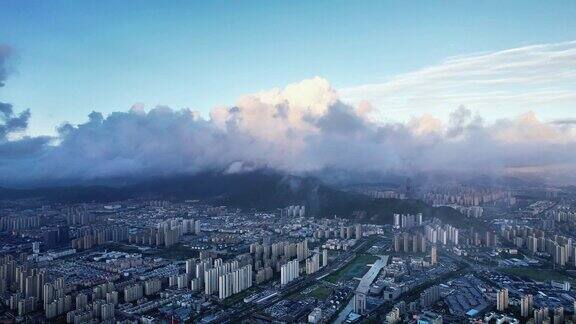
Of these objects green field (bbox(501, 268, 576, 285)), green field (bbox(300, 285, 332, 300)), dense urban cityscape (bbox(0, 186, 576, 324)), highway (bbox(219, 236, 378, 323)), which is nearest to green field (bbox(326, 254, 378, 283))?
dense urban cityscape (bbox(0, 186, 576, 324))

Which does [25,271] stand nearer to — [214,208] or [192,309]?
[192,309]

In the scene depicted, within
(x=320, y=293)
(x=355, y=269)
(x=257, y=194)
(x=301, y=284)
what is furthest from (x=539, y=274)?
(x=257, y=194)

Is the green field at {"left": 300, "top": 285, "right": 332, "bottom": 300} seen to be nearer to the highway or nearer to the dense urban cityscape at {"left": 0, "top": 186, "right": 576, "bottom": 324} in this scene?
the dense urban cityscape at {"left": 0, "top": 186, "right": 576, "bottom": 324}

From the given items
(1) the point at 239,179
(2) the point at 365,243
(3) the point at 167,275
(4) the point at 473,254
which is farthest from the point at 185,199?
(4) the point at 473,254

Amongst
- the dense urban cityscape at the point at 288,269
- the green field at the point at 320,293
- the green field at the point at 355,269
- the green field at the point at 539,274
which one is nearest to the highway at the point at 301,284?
the dense urban cityscape at the point at 288,269

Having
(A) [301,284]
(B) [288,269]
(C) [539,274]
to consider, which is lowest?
(C) [539,274]

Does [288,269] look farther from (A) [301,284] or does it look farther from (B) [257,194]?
(B) [257,194]

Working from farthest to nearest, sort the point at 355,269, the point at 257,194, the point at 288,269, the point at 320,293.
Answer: the point at 257,194 → the point at 355,269 → the point at 288,269 → the point at 320,293
